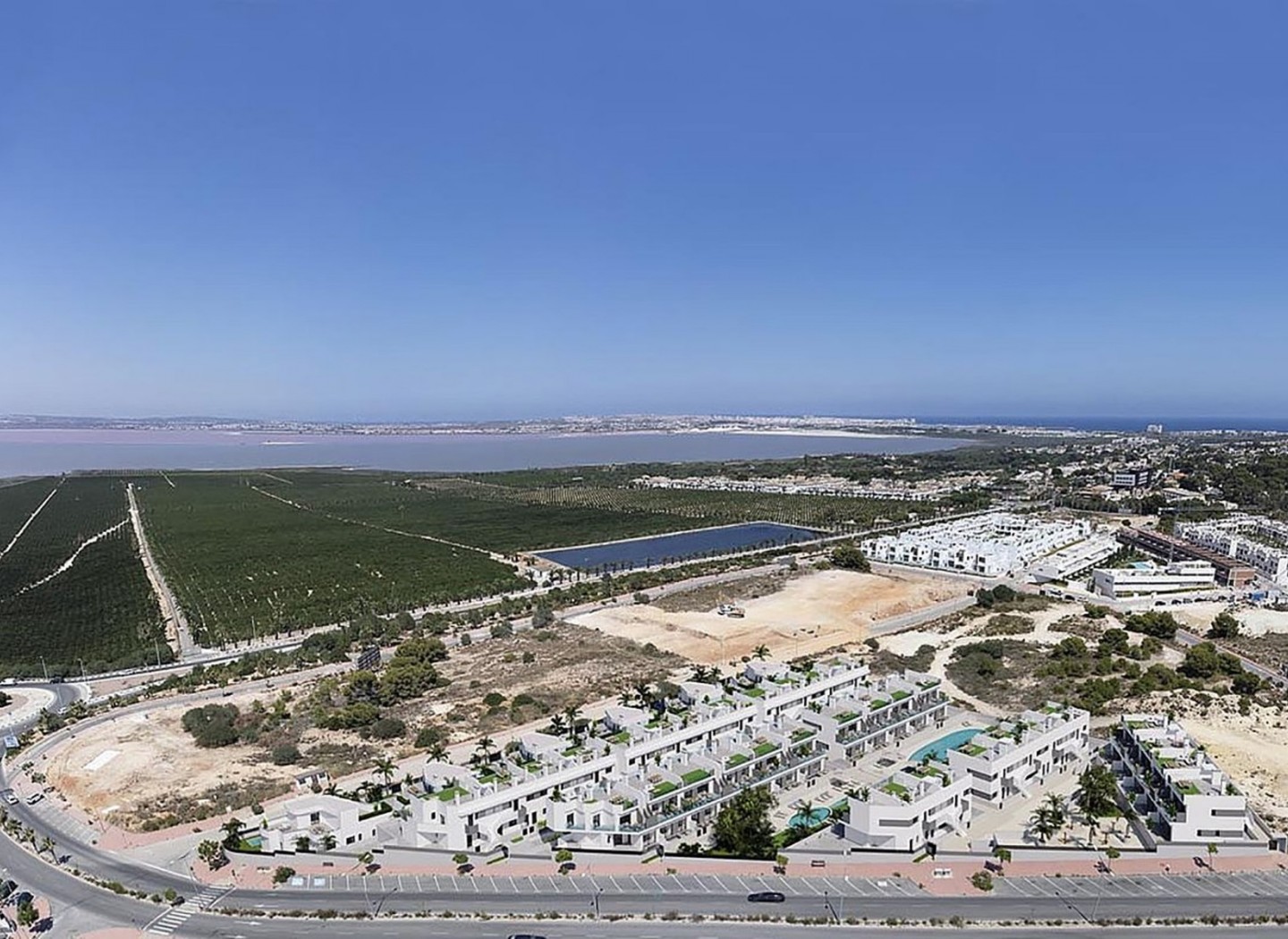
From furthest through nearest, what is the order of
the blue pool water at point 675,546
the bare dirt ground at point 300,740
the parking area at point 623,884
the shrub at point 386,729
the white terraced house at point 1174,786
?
1. the blue pool water at point 675,546
2. the shrub at point 386,729
3. the bare dirt ground at point 300,740
4. the white terraced house at point 1174,786
5. the parking area at point 623,884

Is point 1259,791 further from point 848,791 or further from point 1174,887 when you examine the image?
point 848,791

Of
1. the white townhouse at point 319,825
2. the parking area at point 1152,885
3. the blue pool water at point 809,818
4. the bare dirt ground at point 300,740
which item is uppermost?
the white townhouse at point 319,825

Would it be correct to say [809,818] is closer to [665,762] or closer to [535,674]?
[665,762]

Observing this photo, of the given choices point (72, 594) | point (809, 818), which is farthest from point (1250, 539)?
point (72, 594)

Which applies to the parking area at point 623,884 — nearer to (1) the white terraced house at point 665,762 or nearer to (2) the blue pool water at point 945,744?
(1) the white terraced house at point 665,762

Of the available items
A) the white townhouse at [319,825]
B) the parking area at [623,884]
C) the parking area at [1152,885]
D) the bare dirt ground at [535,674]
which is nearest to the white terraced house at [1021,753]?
the parking area at [1152,885]

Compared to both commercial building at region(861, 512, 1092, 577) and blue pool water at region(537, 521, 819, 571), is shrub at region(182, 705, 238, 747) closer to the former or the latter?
blue pool water at region(537, 521, 819, 571)

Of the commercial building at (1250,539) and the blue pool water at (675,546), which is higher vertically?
the commercial building at (1250,539)

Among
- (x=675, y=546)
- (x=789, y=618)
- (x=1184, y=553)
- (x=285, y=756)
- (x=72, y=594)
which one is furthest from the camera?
(x=675, y=546)
